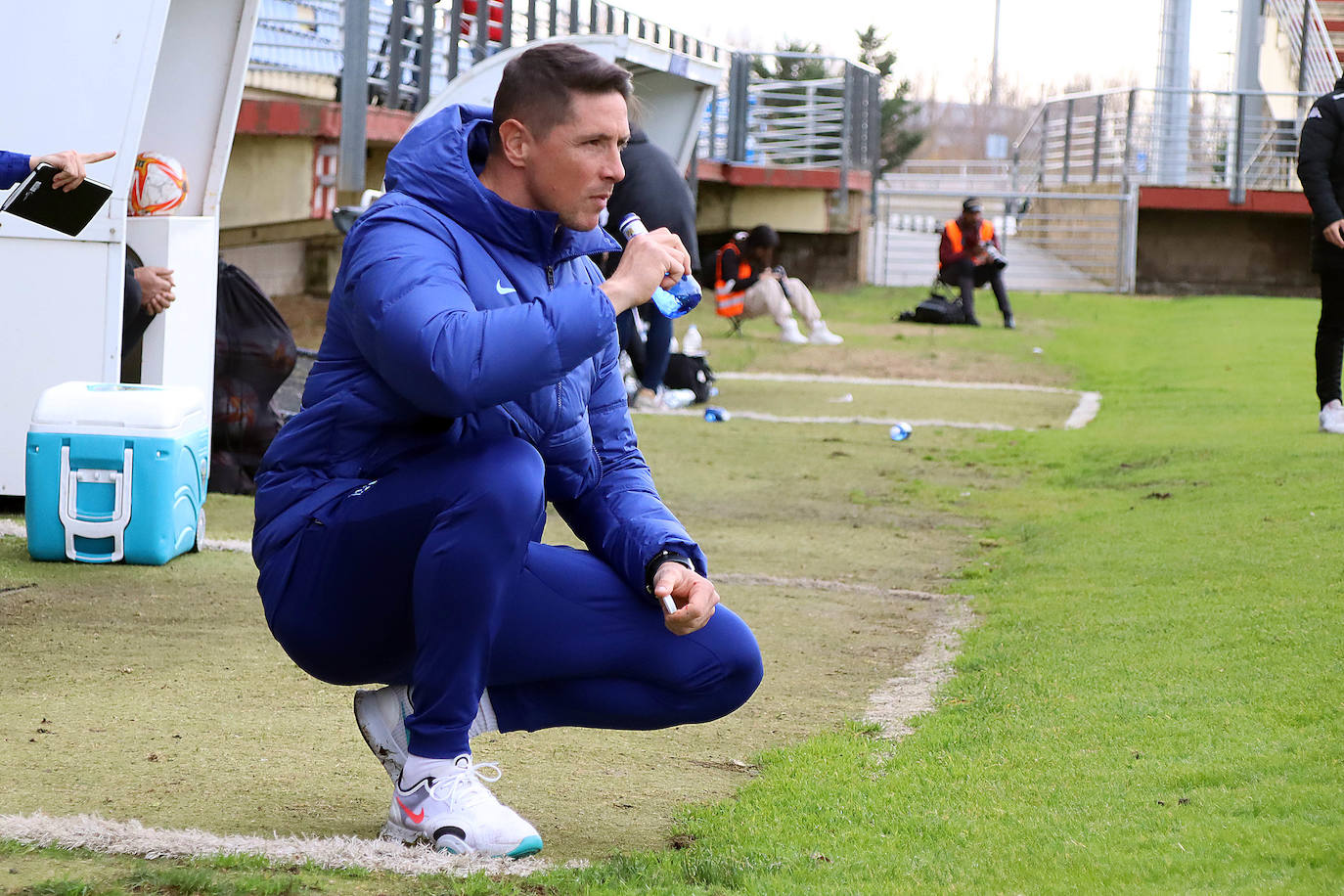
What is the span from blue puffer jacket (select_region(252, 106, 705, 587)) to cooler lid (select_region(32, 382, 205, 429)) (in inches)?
107

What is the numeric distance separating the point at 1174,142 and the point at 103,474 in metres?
28.5

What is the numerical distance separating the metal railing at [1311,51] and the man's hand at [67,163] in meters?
29.3

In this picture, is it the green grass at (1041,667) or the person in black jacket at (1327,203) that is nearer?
the green grass at (1041,667)

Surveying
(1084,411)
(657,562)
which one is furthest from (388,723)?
(1084,411)

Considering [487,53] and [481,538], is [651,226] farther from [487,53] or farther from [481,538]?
[481,538]

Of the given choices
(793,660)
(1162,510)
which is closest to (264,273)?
(1162,510)

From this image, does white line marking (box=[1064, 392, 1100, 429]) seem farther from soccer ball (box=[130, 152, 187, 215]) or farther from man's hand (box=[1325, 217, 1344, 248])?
soccer ball (box=[130, 152, 187, 215])

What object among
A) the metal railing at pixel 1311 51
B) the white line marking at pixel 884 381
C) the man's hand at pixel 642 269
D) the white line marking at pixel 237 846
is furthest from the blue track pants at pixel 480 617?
the metal railing at pixel 1311 51

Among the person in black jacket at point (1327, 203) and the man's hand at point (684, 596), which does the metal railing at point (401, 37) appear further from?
the man's hand at point (684, 596)

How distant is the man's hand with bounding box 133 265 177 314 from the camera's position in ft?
21.1

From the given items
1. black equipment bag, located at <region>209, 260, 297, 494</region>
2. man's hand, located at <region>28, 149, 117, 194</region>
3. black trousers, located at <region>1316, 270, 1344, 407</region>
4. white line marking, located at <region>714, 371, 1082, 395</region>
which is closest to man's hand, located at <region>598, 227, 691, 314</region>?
man's hand, located at <region>28, 149, 117, 194</region>

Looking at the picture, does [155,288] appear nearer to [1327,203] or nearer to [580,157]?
[580,157]

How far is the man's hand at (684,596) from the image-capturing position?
9.39 ft

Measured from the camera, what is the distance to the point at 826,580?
240 inches
